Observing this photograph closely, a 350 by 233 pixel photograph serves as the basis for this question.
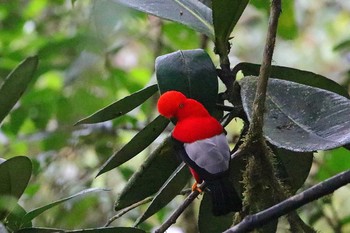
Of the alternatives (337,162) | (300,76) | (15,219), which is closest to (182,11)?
(300,76)

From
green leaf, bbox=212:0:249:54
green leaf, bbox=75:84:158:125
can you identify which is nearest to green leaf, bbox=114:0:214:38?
green leaf, bbox=212:0:249:54

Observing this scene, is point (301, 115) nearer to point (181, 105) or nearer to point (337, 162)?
point (181, 105)

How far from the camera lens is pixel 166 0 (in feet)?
3.84

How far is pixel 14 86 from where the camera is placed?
1.16 metres

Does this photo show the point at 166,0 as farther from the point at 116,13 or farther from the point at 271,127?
the point at 271,127

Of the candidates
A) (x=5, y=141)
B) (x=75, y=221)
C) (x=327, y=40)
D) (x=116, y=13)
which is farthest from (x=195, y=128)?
(x=327, y=40)

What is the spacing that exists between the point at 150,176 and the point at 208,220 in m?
0.15

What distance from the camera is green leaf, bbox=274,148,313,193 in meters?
1.09

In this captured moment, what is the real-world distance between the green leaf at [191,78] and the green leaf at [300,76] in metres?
0.09

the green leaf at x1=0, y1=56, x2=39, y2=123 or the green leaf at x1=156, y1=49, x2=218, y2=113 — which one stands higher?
the green leaf at x1=156, y1=49, x2=218, y2=113

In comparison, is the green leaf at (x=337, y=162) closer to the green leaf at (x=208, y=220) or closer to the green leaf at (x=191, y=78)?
the green leaf at (x=208, y=220)

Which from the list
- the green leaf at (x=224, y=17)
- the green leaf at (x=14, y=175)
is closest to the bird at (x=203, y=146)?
the green leaf at (x=224, y=17)

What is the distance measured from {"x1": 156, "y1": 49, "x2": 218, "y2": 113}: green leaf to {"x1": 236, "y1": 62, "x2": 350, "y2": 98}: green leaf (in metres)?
0.09

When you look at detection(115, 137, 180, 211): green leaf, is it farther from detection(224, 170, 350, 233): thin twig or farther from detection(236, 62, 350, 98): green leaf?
detection(224, 170, 350, 233): thin twig
